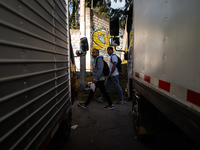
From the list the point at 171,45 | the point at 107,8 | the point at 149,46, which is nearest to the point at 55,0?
the point at 149,46

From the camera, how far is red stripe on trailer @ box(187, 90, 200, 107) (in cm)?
93

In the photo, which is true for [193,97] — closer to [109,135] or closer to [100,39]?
[109,135]

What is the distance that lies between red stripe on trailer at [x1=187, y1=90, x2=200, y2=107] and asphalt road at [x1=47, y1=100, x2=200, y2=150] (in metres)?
1.02

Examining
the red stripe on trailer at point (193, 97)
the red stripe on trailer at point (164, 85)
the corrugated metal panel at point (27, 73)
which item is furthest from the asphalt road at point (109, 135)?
the corrugated metal panel at point (27, 73)

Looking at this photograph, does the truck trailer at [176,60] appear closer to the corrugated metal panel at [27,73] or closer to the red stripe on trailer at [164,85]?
the red stripe on trailer at [164,85]

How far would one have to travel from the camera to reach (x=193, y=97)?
0.97m

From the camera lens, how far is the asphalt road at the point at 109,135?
282 cm

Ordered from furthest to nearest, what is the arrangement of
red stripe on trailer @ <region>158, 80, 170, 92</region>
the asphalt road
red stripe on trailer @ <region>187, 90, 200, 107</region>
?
the asphalt road, red stripe on trailer @ <region>158, 80, 170, 92</region>, red stripe on trailer @ <region>187, 90, 200, 107</region>

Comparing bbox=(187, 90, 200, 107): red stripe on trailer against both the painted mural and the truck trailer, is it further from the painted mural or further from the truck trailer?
the painted mural

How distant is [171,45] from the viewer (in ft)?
4.23

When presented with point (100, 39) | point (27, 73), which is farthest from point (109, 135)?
point (100, 39)

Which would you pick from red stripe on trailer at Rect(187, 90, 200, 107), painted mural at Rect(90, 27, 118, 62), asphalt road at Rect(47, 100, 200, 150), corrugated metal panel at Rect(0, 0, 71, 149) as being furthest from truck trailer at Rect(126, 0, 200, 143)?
painted mural at Rect(90, 27, 118, 62)

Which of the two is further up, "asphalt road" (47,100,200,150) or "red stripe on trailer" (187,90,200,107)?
"red stripe on trailer" (187,90,200,107)

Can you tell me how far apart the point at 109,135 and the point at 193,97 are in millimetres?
2606
